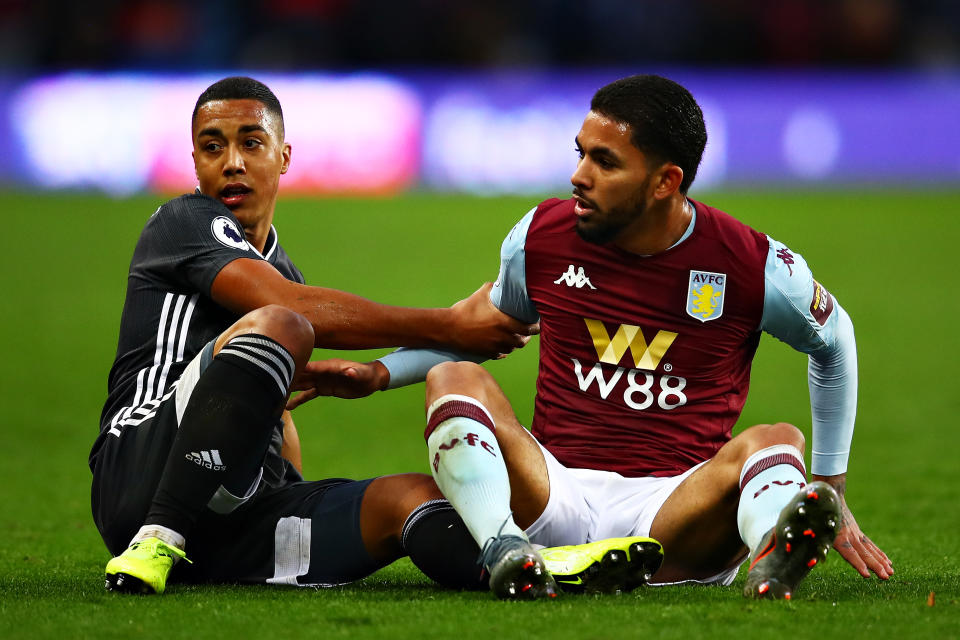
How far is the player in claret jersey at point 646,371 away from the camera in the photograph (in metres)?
3.78

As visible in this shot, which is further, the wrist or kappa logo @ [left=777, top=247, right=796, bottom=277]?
the wrist

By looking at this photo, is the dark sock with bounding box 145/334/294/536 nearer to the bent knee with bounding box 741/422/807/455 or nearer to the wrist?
the wrist

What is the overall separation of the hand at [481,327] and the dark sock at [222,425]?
76 cm

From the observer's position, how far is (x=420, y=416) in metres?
8.28

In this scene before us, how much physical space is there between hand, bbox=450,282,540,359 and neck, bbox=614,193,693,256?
1.54ft

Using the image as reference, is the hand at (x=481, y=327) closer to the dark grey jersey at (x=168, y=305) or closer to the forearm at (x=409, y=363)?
the forearm at (x=409, y=363)

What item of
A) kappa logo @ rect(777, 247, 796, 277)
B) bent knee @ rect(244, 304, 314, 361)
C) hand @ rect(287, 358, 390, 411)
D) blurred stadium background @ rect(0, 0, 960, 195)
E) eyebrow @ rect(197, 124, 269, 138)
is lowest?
hand @ rect(287, 358, 390, 411)

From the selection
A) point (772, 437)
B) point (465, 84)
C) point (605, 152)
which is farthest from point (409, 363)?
point (465, 84)

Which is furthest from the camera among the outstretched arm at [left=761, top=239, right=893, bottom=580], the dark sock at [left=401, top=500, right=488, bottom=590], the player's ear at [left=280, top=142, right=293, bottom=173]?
the player's ear at [left=280, top=142, right=293, bottom=173]

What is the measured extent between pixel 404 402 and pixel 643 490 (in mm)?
4950

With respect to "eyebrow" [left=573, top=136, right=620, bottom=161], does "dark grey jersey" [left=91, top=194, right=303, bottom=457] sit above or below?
below

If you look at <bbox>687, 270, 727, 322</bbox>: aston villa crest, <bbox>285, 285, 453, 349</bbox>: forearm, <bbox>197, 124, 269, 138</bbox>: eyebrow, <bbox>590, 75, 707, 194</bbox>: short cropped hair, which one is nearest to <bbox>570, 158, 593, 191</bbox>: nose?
<bbox>590, 75, 707, 194</bbox>: short cropped hair

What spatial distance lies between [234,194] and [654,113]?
4.72 feet

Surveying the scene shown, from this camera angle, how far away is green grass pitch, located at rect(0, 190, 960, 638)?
3.33 meters
